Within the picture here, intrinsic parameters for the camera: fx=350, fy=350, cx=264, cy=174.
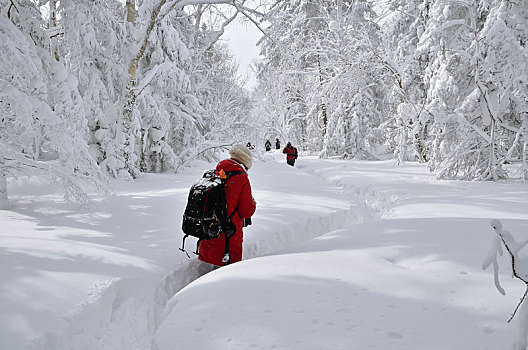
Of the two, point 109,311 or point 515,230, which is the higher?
point 515,230

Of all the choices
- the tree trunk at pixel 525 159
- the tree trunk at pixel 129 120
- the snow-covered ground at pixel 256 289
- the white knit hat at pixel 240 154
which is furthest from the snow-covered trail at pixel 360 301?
the tree trunk at pixel 129 120

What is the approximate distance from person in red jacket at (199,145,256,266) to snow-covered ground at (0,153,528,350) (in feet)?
1.33

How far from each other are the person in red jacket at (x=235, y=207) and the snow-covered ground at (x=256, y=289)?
1.33 feet

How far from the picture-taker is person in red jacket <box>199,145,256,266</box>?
417 cm

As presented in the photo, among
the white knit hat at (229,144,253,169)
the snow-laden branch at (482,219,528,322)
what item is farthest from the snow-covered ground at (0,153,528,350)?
the white knit hat at (229,144,253,169)

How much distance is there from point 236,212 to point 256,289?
4.92 feet

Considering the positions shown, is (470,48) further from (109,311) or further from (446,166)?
(109,311)

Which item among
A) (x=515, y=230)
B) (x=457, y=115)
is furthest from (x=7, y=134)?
(x=457, y=115)

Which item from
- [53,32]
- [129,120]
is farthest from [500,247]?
[129,120]

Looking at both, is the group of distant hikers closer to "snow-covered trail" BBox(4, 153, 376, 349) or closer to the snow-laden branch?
"snow-covered trail" BBox(4, 153, 376, 349)

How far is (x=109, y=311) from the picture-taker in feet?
10.6

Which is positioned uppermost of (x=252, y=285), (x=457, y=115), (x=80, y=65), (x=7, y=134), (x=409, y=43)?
(x=409, y=43)

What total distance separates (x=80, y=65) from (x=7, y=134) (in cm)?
461

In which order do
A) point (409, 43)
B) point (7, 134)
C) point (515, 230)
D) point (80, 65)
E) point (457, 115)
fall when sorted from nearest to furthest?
point (515, 230)
point (7, 134)
point (80, 65)
point (457, 115)
point (409, 43)
